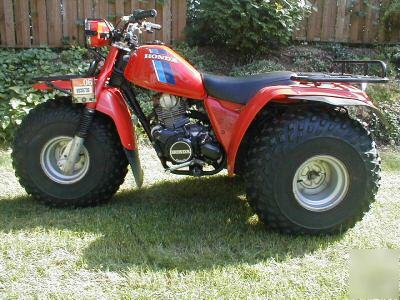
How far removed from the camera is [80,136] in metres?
3.62

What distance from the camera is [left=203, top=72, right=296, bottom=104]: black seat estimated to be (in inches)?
135

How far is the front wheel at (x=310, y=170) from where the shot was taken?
322 centimetres

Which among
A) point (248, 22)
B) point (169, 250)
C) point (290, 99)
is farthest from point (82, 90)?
point (248, 22)

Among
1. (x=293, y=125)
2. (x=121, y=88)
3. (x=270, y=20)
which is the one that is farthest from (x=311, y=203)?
(x=270, y=20)

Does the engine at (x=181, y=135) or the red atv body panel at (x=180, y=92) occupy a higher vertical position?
the red atv body panel at (x=180, y=92)

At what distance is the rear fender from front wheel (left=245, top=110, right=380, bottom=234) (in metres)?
0.12

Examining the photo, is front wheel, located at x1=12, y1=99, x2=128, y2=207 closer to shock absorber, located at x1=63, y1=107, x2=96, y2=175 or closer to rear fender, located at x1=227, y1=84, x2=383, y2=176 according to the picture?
shock absorber, located at x1=63, y1=107, x2=96, y2=175

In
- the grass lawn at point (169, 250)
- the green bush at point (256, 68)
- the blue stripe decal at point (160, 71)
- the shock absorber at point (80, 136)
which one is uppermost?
the blue stripe decal at point (160, 71)

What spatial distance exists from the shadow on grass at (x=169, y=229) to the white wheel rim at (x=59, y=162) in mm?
255

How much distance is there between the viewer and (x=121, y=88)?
150 inches

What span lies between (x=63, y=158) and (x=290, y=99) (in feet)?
5.89

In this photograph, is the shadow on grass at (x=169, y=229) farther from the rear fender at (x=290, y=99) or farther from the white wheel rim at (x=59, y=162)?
the rear fender at (x=290, y=99)

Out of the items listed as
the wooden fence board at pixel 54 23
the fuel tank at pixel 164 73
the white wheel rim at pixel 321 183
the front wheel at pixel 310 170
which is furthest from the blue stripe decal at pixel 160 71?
the wooden fence board at pixel 54 23

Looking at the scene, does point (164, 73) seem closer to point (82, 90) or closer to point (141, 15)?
point (141, 15)
